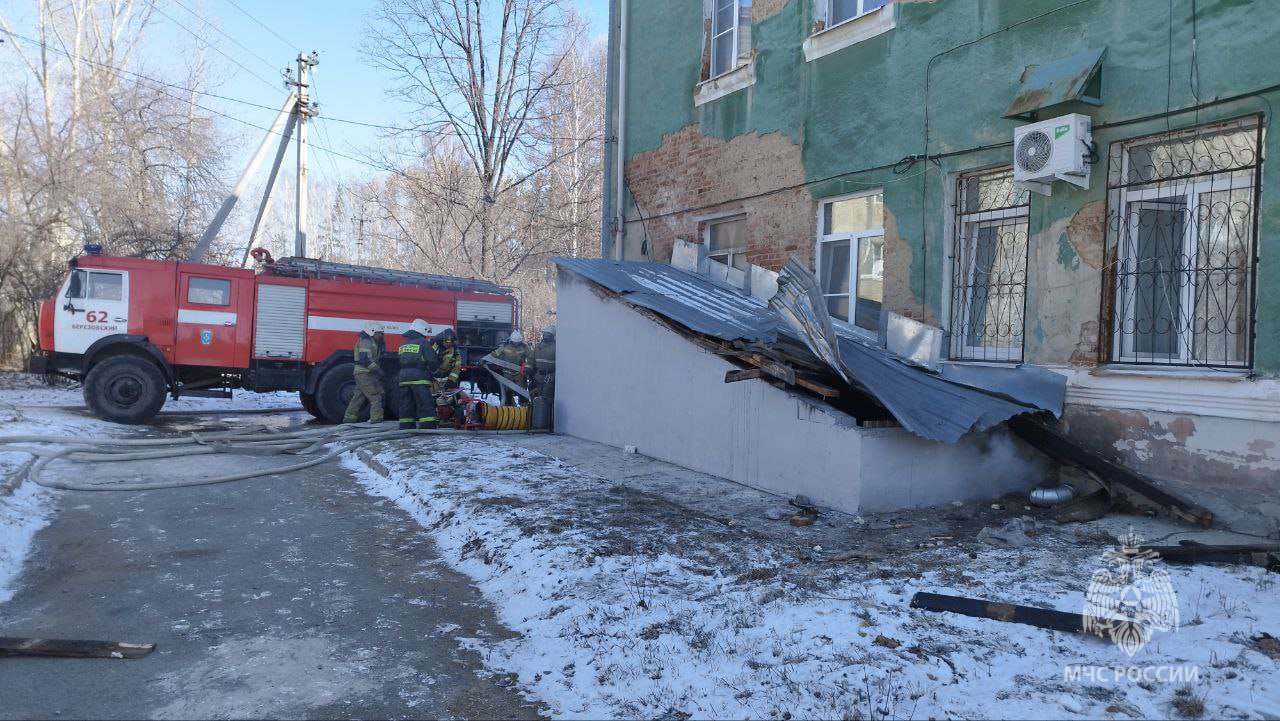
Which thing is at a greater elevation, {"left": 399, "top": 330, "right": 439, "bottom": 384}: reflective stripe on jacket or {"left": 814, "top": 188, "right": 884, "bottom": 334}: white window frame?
{"left": 814, "top": 188, "right": 884, "bottom": 334}: white window frame

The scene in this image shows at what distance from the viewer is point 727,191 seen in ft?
34.3

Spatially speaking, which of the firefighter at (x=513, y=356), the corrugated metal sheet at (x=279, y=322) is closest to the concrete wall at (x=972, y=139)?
the firefighter at (x=513, y=356)

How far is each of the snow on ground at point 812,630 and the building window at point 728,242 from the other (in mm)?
5069

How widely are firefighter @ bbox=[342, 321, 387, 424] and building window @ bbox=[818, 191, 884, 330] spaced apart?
730 centimetres

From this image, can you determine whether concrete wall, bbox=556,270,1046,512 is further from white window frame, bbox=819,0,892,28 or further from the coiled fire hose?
white window frame, bbox=819,0,892,28

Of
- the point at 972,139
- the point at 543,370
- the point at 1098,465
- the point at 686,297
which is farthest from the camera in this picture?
the point at 543,370

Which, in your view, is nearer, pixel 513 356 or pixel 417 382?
pixel 417 382

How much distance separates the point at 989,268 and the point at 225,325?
11.7m

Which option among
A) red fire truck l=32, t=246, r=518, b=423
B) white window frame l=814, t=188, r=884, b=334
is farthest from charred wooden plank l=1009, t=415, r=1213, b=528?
red fire truck l=32, t=246, r=518, b=423

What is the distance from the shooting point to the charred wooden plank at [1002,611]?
12.1 feet

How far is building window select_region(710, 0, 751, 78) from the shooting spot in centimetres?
1041

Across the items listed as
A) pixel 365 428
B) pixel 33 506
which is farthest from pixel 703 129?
pixel 33 506

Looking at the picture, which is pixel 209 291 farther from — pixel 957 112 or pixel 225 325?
pixel 957 112
